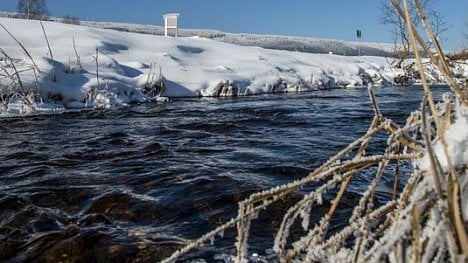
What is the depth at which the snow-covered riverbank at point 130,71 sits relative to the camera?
382 inches

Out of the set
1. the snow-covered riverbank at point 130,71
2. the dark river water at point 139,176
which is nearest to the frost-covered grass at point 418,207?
the dark river water at point 139,176

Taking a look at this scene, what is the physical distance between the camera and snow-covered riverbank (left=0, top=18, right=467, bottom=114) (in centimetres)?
971

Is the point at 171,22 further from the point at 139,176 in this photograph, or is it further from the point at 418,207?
the point at 418,207

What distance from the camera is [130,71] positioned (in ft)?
43.5

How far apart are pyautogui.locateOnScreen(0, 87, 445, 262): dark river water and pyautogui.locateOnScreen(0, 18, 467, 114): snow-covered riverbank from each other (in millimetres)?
1845

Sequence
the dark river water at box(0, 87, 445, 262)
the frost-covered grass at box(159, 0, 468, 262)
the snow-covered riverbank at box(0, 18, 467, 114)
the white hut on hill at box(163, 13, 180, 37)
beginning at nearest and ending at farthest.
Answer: the frost-covered grass at box(159, 0, 468, 262), the dark river water at box(0, 87, 445, 262), the snow-covered riverbank at box(0, 18, 467, 114), the white hut on hill at box(163, 13, 180, 37)

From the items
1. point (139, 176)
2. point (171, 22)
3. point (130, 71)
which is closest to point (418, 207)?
point (139, 176)

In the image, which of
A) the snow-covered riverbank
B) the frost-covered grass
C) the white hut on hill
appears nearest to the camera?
the frost-covered grass

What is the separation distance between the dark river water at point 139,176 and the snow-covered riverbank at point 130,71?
1845 millimetres

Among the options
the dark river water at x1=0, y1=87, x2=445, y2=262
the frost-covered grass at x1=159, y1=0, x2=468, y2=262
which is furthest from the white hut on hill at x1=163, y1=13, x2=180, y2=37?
the frost-covered grass at x1=159, y1=0, x2=468, y2=262

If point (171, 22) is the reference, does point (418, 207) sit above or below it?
below

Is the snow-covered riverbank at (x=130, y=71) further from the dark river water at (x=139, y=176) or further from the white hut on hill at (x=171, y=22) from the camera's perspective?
the white hut on hill at (x=171, y=22)

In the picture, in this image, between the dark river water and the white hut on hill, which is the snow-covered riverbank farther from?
the white hut on hill

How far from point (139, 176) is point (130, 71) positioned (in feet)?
31.9
